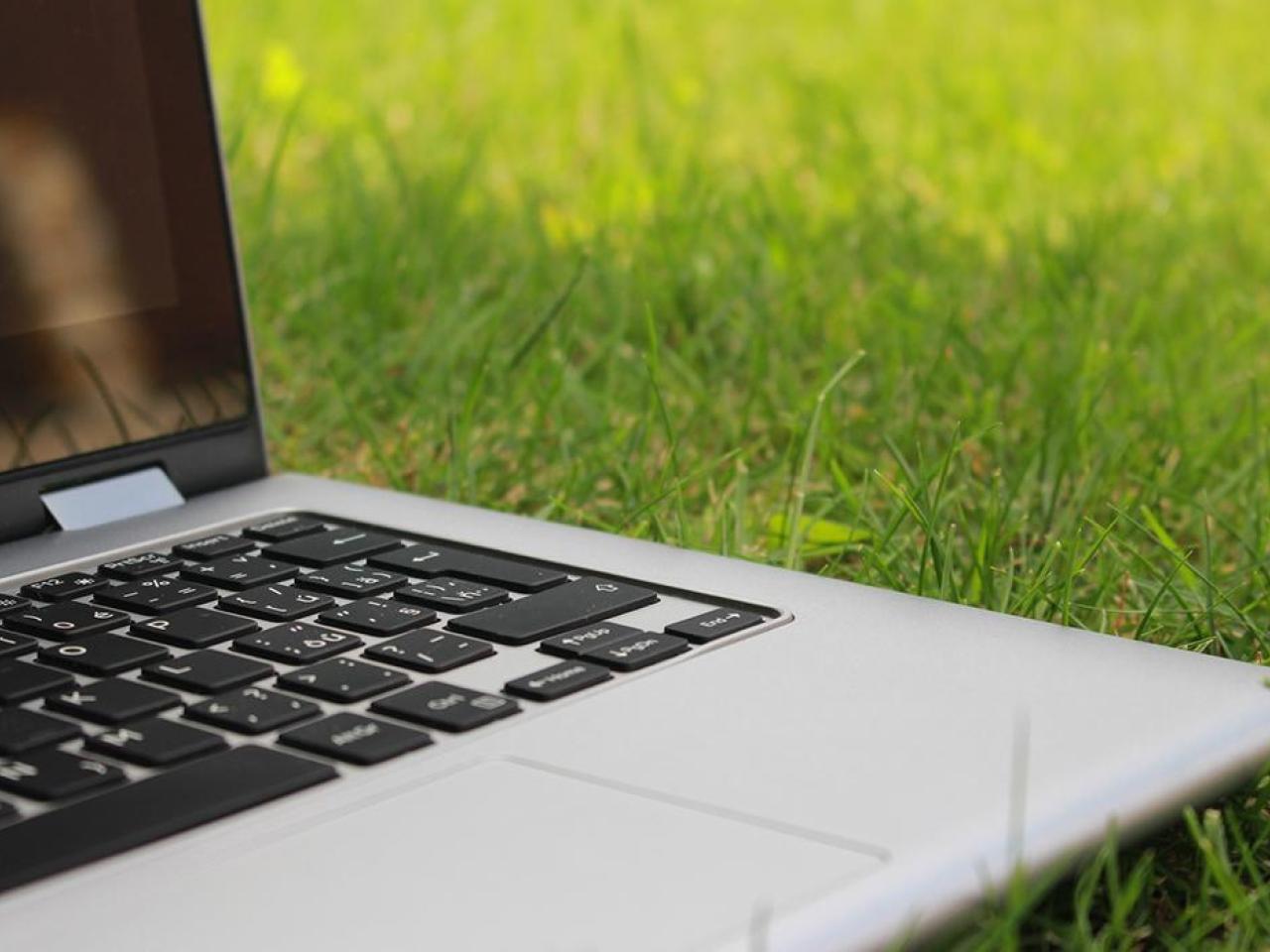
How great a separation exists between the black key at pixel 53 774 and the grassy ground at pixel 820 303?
0.32 metres

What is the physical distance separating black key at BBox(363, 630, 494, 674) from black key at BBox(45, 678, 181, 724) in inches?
3.5

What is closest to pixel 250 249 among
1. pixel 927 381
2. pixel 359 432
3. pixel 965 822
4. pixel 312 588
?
pixel 359 432

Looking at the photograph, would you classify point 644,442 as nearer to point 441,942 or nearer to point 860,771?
point 860,771

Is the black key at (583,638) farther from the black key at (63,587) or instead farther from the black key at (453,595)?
the black key at (63,587)

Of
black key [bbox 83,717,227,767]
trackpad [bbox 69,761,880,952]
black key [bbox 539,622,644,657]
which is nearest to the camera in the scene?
trackpad [bbox 69,761,880,952]

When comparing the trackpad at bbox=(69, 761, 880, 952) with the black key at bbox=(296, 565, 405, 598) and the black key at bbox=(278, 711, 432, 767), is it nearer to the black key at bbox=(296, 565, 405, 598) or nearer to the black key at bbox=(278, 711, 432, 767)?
the black key at bbox=(278, 711, 432, 767)

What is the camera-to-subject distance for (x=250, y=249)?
192 centimetres

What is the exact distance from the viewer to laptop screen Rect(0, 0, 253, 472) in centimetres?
93

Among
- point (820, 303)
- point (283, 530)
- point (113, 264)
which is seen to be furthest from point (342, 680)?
point (820, 303)

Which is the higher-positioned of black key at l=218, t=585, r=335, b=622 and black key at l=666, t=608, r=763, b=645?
black key at l=218, t=585, r=335, b=622

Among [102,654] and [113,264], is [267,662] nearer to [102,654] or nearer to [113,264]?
[102,654]

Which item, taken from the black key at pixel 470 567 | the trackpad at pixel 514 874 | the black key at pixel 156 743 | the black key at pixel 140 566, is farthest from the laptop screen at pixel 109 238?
the trackpad at pixel 514 874

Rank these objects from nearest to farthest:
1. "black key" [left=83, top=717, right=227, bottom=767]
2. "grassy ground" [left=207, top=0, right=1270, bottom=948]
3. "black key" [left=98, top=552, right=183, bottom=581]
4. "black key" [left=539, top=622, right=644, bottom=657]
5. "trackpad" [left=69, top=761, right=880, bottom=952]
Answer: "trackpad" [left=69, top=761, right=880, bottom=952], "black key" [left=83, top=717, right=227, bottom=767], "black key" [left=539, top=622, right=644, bottom=657], "black key" [left=98, top=552, right=183, bottom=581], "grassy ground" [left=207, top=0, right=1270, bottom=948]

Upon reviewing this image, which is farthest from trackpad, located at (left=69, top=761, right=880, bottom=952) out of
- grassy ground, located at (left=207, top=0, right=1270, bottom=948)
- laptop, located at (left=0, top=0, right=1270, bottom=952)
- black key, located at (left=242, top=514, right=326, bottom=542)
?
black key, located at (left=242, top=514, right=326, bottom=542)
